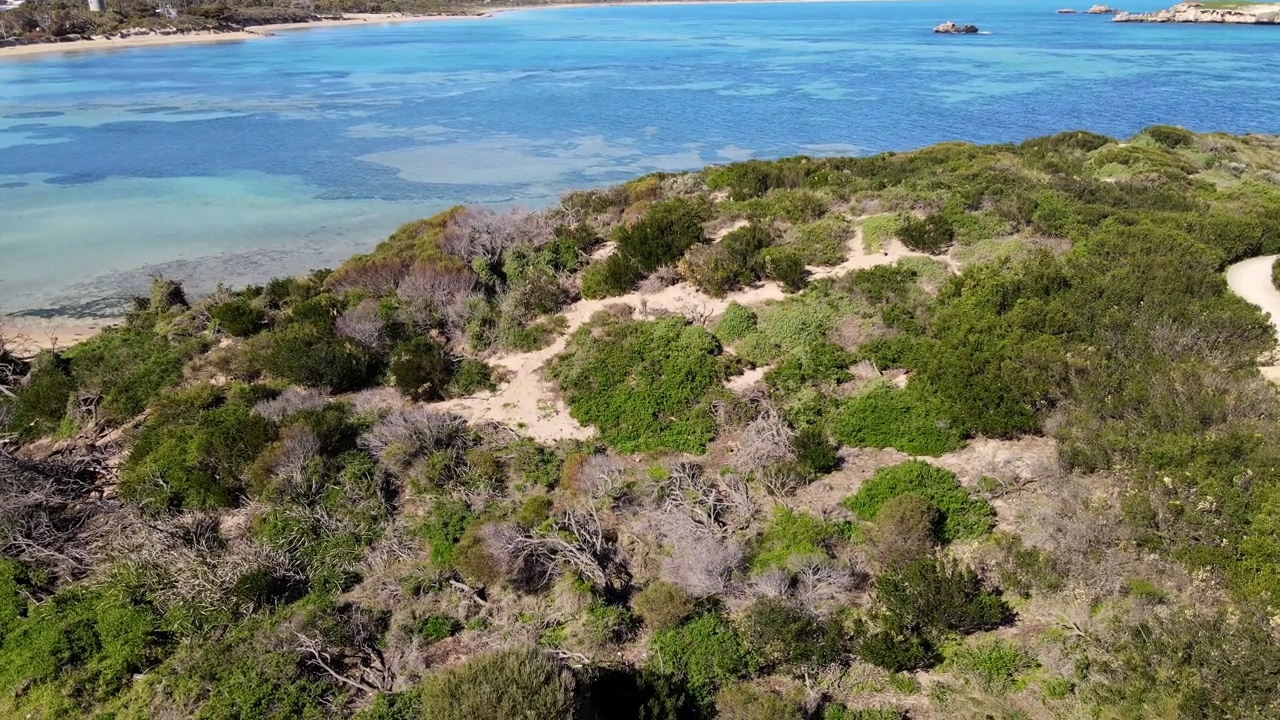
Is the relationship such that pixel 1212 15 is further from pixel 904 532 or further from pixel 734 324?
pixel 904 532

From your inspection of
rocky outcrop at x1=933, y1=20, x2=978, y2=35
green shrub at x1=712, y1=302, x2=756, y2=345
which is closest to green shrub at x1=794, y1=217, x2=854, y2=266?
green shrub at x1=712, y1=302, x2=756, y2=345

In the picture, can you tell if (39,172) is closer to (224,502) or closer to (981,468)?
(224,502)

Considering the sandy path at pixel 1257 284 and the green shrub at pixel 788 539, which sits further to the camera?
the sandy path at pixel 1257 284

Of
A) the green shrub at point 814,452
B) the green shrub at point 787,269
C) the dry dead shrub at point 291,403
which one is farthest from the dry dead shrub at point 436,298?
the green shrub at point 814,452

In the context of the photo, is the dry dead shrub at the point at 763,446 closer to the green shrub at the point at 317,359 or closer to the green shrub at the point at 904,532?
the green shrub at the point at 904,532

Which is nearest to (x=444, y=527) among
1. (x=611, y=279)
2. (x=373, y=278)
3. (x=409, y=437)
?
(x=409, y=437)

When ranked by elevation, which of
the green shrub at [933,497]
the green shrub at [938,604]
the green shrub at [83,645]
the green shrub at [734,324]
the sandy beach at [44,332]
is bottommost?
the green shrub at [83,645]
